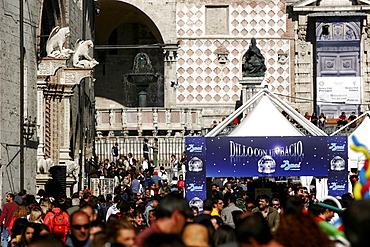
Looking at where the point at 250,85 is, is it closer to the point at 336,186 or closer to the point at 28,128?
the point at 28,128

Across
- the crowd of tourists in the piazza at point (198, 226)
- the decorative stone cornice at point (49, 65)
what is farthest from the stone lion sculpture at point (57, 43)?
the crowd of tourists in the piazza at point (198, 226)

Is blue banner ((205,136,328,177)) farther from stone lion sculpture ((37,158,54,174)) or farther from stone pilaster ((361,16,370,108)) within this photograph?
stone pilaster ((361,16,370,108))

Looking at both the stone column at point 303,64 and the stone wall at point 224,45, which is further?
the stone wall at point 224,45

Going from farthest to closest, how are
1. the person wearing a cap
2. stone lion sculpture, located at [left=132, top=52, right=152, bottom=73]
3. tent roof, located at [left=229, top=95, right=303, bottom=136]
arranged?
stone lion sculpture, located at [left=132, top=52, right=152, bottom=73] → tent roof, located at [left=229, top=95, right=303, bottom=136] → the person wearing a cap

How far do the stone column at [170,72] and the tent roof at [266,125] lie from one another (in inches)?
977

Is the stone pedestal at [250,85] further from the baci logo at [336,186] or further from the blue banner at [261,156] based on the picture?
the baci logo at [336,186]

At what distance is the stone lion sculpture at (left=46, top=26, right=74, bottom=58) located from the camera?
26.0 m

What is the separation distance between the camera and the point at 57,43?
2619cm

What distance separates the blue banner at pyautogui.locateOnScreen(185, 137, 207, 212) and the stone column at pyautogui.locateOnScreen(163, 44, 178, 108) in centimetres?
2690

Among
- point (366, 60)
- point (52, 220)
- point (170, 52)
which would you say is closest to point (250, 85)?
point (170, 52)

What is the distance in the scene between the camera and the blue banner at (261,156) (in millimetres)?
19594

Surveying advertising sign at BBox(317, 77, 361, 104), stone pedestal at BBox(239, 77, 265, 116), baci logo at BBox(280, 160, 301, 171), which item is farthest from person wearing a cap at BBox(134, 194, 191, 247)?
advertising sign at BBox(317, 77, 361, 104)

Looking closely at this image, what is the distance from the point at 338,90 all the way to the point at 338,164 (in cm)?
2624

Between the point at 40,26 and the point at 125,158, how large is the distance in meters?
11.0
